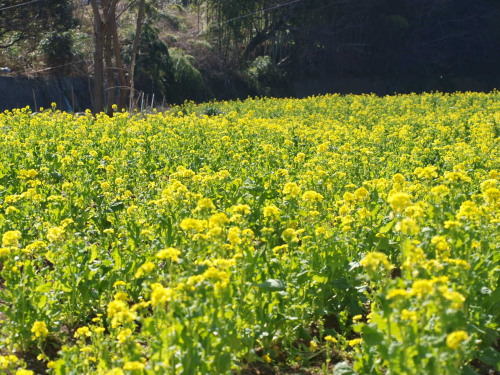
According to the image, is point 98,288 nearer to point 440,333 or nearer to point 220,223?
point 220,223

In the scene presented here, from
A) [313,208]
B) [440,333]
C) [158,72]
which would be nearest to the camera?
[440,333]

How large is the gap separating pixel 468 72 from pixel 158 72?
23.9m

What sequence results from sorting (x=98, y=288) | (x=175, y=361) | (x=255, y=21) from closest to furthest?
→ (x=175, y=361) < (x=98, y=288) < (x=255, y=21)

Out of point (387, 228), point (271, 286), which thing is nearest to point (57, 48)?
point (387, 228)

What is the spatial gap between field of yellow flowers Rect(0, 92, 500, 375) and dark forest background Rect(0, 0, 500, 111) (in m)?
13.5

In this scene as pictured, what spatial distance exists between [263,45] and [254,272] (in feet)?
116

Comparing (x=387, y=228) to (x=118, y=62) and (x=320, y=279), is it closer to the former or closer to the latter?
(x=320, y=279)

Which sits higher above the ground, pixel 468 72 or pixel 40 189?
pixel 40 189

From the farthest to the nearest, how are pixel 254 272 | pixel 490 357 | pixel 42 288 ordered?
pixel 42 288, pixel 254 272, pixel 490 357

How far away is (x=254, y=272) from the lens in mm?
4496

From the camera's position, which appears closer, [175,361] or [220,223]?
[175,361]

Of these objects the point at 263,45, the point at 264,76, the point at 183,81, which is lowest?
the point at 264,76

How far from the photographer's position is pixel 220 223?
422 centimetres

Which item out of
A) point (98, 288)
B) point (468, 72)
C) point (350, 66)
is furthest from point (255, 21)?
point (98, 288)
